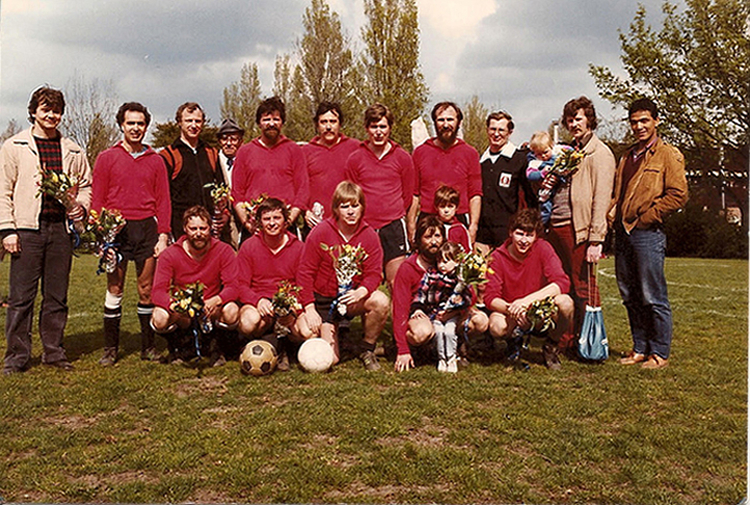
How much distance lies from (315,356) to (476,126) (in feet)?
65.1

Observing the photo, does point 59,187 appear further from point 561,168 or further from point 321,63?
point 321,63

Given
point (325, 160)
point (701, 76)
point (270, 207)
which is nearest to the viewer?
point (270, 207)

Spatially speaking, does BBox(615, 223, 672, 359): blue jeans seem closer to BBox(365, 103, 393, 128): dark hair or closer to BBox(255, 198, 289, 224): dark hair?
BBox(365, 103, 393, 128): dark hair

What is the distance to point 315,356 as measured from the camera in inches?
220

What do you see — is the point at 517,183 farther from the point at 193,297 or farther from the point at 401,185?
A: the point at 193,297

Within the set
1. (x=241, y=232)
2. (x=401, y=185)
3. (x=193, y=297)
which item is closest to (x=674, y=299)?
(x=401, y=185)

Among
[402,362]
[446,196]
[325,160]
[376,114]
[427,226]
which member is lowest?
[402,362]

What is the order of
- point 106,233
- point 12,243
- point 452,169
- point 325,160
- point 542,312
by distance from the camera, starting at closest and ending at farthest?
point 542,312 < point 12,243 < point 106,233 < point 452,169 < point 325,160

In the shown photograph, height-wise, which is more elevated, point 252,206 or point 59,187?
point 59,187

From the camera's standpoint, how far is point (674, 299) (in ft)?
36.4

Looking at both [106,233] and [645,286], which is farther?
[645,286]

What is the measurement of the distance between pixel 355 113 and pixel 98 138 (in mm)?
8722

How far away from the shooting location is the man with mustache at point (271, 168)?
6.14 m

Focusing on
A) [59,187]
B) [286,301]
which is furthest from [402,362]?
[59,187]
